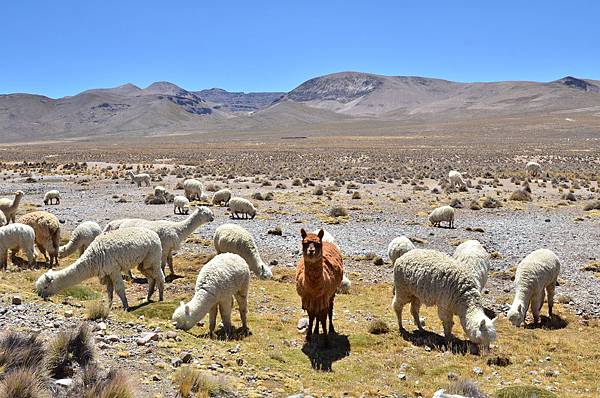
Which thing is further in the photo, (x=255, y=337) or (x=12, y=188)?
(x=12, y=188)

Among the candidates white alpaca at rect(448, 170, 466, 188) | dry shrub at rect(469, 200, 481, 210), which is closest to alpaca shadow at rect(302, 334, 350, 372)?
dry shrub at rect(469, 200, 481, 210)

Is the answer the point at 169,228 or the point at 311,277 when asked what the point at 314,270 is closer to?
the point at 311,277

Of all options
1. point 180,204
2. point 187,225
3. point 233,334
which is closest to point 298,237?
point 187,225

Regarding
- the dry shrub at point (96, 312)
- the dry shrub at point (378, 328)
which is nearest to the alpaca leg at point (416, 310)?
the dry shrub at point (378, 328)

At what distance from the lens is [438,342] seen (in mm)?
9664

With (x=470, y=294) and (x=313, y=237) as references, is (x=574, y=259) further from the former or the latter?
(x=313, y=237)

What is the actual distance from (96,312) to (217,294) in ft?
6.76

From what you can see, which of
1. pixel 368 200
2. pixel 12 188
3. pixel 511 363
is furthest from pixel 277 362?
pixel 12 188

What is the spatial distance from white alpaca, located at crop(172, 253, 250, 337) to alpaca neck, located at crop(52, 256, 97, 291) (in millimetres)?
2543

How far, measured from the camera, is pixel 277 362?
27.0 ft

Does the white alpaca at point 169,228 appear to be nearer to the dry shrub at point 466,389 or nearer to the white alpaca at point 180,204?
the dry shrub at point 466,389

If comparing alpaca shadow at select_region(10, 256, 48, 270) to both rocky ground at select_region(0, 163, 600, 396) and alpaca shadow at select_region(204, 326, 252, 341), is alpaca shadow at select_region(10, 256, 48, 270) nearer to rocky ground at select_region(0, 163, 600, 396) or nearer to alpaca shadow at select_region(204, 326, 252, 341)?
rocky ground at select_region(0, 163, 600, 396)

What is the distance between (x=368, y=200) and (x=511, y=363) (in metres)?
22.6

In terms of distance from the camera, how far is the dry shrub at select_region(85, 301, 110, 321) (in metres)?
8.19
